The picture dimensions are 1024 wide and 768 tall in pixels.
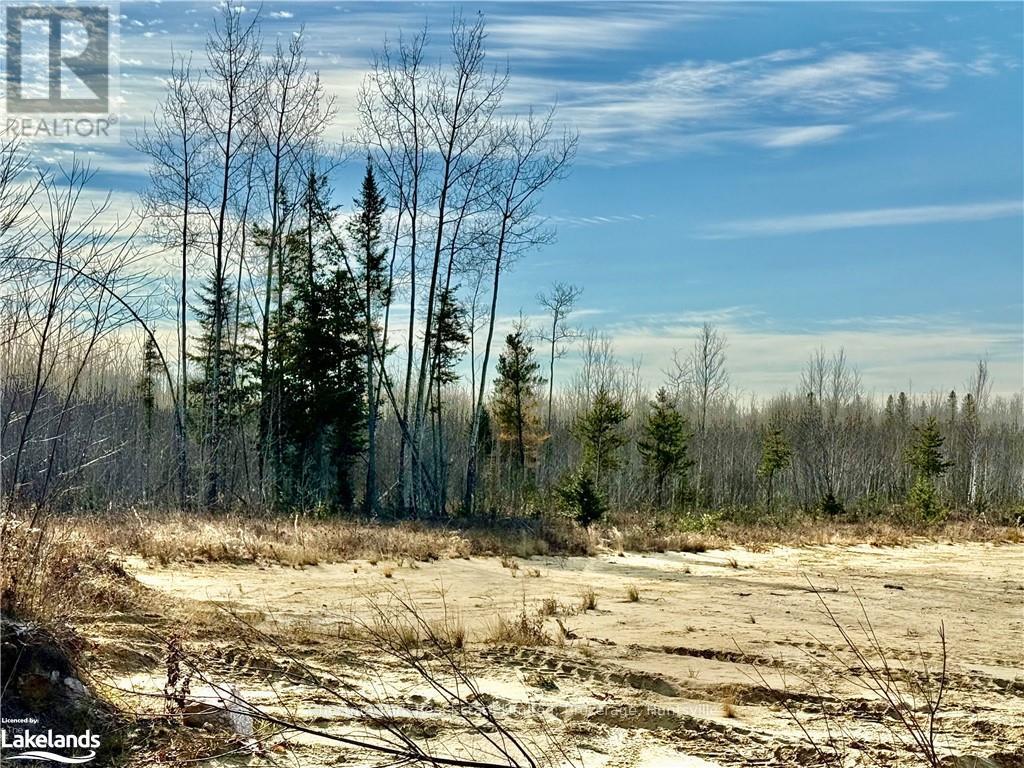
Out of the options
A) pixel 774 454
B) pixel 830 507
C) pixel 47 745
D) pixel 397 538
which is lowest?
pixel 774 454

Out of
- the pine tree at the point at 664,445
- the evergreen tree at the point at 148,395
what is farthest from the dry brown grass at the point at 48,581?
the pine tree at the point at 664,445

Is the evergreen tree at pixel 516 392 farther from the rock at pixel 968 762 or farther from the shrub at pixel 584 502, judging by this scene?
the rock at pixel 968 762

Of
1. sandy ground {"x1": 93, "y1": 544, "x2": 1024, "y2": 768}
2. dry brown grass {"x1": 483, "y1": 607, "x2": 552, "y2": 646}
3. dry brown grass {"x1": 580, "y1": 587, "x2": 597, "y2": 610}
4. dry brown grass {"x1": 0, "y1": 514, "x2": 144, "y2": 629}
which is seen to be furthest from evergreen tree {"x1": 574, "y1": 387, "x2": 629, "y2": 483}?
dry brown grass {"x1": 0, "y1": 514, "x2": 144, "y2": 629}

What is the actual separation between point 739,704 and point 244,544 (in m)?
10.7

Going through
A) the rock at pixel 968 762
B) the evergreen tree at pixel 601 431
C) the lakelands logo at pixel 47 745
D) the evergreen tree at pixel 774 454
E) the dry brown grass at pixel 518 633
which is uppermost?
the lakelands logo at pixel 47 745

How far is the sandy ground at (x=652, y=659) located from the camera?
6.78m

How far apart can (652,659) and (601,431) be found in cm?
3395

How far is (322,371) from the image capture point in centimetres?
3356

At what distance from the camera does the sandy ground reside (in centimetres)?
678

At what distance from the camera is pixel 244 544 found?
640 inches

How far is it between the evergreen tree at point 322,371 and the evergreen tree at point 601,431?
1272 cm

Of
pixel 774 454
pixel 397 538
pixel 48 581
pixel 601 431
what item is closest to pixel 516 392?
pixel 601 431

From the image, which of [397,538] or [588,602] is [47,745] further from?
[397,538]

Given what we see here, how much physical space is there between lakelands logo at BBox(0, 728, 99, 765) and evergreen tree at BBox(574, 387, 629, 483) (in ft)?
119
